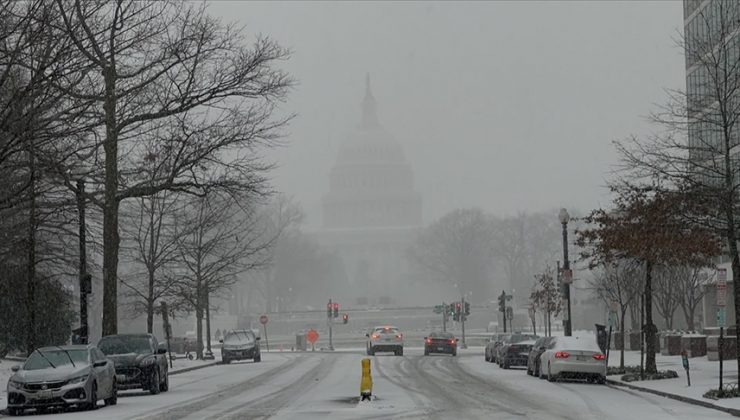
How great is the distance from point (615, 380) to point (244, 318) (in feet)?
368

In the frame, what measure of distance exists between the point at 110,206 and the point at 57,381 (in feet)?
37.3

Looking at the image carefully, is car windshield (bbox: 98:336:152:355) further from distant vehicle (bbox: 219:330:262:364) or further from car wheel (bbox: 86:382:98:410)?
distant vehicle (bbox: 219:330:262:364)

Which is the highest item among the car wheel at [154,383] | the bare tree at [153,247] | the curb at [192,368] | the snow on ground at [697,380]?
the bare tree at [153,247]

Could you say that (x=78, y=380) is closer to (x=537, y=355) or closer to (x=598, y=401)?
(x=598, y=401)

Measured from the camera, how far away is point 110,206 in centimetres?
3966

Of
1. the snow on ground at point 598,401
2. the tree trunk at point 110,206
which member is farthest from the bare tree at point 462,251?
the snow on ground at point 598,401

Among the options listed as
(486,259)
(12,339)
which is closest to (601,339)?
(12,339)

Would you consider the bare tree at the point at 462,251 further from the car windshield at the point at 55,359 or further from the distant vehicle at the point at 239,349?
the car windshield at the point at 55,359

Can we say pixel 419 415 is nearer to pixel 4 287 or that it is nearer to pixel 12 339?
pixel 4 287

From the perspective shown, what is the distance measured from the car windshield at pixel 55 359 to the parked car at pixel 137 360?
5.06 meters

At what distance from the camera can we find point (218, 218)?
6456 cm

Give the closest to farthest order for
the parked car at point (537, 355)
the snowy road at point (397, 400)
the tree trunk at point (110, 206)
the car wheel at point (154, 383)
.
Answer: the snowy road at point (397, 400)
the car wheel at point (154, 383)
the tree trunk at point (110, 206)
the parked car at point (537, 355)

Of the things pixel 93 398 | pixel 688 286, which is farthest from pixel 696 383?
pixel 688 286

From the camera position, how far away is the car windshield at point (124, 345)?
3616cm
